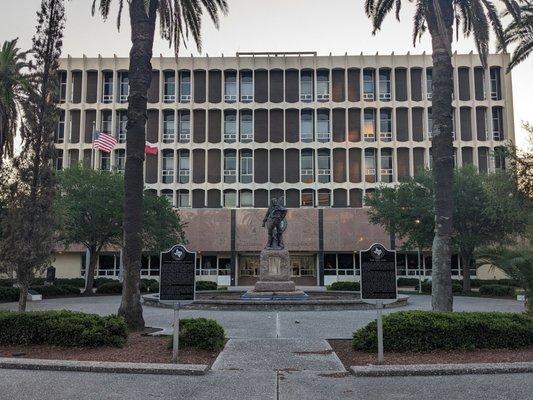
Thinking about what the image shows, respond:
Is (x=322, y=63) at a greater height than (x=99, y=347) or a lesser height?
greater

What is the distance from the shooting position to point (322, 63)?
55.2 meters

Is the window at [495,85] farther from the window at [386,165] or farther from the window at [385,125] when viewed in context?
the window at [386,165]

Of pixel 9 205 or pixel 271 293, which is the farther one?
pixel 271 293

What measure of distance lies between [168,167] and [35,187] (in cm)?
3969

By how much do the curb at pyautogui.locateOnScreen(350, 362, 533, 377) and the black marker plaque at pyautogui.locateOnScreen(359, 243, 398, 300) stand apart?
1.42 meters

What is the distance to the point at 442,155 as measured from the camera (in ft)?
44.3

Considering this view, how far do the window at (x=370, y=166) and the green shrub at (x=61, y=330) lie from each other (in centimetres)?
4467

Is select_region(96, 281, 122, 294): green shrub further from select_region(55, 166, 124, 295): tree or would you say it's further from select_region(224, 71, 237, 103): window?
select_region(224, 71, 237, 103): window

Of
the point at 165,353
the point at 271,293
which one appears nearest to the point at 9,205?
the point at 165,353

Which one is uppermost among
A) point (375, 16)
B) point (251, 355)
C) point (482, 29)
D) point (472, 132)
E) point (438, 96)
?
point (472, 132)

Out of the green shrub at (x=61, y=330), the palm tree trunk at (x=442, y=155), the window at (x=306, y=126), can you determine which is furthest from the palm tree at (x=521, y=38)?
the window at (x=306, y=126)

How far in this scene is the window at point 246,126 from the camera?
55125mm

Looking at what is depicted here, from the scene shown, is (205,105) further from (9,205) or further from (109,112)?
(9,205)

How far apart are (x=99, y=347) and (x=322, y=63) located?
48.6 m
